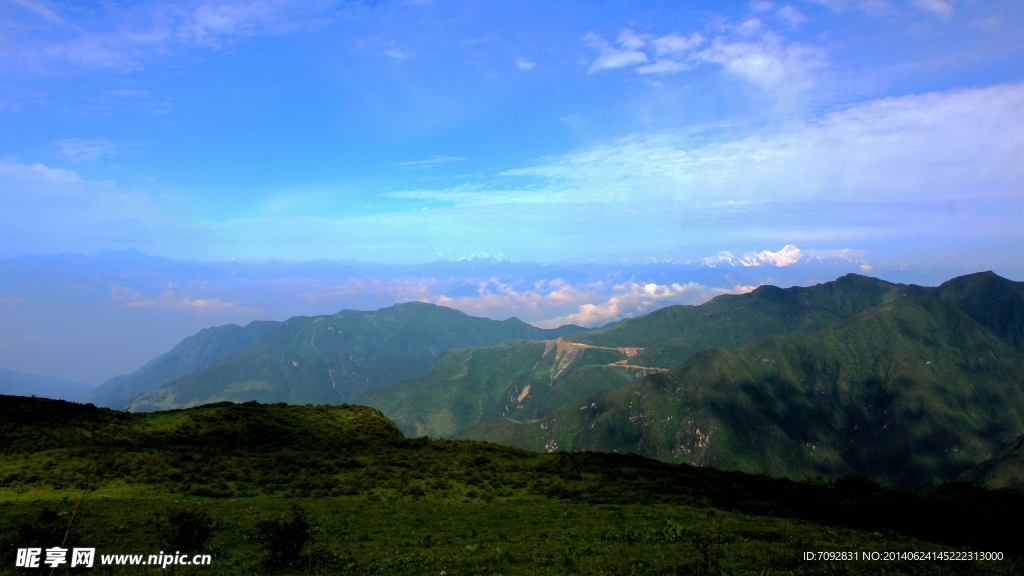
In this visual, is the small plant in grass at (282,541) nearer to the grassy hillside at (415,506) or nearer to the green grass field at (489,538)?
the grassy hillside at (415,506)

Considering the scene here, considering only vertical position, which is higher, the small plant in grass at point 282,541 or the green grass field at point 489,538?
the small plant in grass at point 282,541

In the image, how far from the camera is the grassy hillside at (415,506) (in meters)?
23.1

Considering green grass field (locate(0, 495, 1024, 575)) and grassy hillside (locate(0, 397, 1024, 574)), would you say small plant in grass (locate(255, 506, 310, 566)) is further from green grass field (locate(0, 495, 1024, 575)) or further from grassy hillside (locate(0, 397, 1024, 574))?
green grass field (locate(0, 495, 1024, 575))

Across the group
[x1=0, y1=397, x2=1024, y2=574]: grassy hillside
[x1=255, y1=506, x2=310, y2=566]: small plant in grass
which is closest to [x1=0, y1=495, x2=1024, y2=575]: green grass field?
[x1=0, y1=397, x2=1024, y2=574]: grassy hillside

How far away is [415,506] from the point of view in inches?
1443

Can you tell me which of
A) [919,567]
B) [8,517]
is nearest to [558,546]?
[919,567]

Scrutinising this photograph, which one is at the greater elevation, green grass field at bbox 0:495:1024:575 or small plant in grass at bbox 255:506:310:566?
small plant in grass at bbox 255:506:310:566

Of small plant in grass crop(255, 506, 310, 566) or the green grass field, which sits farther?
small plant in grass crop(255, 506, 310, 566)

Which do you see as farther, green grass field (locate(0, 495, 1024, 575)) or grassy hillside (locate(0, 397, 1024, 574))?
grassy hillside (locate(0, 397, 1024, 574))

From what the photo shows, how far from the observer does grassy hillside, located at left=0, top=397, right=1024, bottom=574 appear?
2311cm

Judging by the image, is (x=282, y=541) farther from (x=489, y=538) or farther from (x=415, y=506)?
(x=415, y=506)

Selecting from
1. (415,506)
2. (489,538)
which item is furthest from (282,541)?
(415,506)

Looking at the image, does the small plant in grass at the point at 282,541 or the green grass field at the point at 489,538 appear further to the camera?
the small plant in grass at the point at 282,541

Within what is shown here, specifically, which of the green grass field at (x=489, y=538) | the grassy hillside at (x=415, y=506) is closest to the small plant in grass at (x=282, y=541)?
the grassy hillside at (x=415, y=506)
